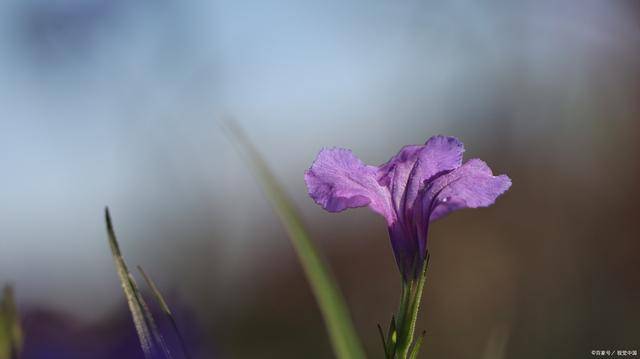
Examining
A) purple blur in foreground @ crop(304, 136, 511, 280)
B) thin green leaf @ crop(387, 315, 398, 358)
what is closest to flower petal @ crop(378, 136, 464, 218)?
purple blur in foreground @ crop(304, 136, 511, 280)

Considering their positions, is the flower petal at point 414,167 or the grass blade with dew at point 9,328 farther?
the flower petal at point 414,167

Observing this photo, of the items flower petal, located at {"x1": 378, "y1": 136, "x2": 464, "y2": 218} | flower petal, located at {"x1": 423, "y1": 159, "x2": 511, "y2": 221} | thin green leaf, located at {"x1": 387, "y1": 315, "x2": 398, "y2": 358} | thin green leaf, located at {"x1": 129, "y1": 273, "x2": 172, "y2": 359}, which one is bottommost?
thin green leaf, located at {"x1": 387, "y1": 315, "x2": 398, "y2": 358}

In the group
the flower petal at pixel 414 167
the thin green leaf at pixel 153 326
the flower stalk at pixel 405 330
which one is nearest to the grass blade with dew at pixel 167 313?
the thin green leaf at pixel 153 326

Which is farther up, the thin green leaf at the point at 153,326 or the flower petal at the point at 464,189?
the flower petal at the point at 464,189

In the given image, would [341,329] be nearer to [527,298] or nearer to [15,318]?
[15,318]

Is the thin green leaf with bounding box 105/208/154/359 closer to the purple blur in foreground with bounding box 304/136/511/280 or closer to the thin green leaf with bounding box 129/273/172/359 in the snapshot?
the thin green leaf with bounding box 129/273/172/359

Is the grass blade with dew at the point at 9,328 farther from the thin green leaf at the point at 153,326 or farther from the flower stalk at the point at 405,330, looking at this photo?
the flower stalk at the point at 405,330
